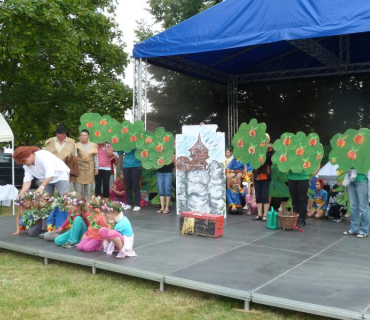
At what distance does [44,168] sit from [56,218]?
2.39 feet

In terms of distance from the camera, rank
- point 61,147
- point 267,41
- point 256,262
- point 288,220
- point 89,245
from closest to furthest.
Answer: point 256,262
point 89,245
point 288,220
point 61,147
point 267,41

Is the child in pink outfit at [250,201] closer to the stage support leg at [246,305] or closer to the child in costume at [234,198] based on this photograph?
the child in costume at [234,198]

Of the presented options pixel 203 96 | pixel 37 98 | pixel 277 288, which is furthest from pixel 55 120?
pixel 277 288

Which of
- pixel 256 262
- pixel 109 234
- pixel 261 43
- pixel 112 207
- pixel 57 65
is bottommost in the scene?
pixel 256 262

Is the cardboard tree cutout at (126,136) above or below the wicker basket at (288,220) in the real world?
above

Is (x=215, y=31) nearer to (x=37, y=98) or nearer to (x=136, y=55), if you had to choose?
(x=136, y=55)

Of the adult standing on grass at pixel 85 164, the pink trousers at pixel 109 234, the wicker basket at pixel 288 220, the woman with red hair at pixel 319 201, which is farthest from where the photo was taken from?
the adult standing on grass at pixel 85 164

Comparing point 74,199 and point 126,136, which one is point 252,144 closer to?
point 126,136

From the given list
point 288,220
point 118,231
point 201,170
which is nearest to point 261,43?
point 201,170

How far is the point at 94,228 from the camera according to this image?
4957mm

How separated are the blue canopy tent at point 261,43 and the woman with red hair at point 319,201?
8.38ft

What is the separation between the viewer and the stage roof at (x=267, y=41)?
7352 mm

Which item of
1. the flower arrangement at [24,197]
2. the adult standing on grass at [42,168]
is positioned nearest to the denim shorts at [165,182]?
A: the adult standing on grass at [42,168]

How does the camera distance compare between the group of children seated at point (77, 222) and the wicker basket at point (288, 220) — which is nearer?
the group of children seated at point (77, 222)
